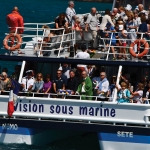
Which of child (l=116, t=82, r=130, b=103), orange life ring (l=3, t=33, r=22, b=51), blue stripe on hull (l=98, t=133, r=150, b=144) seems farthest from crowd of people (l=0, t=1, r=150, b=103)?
blue stripe on hull (l=98, t=133, r=150, b=144)

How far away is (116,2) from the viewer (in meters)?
27.0

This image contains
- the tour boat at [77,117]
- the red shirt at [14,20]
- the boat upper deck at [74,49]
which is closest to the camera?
the tour boat at [77,117]

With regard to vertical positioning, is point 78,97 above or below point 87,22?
below

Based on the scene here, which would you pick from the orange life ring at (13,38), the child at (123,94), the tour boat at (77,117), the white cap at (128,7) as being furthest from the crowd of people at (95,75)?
the white cap at (128,7)

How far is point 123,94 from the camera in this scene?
816 inches

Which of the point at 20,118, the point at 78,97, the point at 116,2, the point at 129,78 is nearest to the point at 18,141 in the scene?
the point at 20,118

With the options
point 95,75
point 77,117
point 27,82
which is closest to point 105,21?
point 95,75

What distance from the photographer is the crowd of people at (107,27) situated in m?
21.8

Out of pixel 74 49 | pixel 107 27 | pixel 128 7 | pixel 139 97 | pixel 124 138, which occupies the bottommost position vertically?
pixel 124 138

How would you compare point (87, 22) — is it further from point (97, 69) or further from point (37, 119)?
point (37, 119)

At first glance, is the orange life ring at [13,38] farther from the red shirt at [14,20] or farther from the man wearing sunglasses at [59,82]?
the man wearing sunglasses at [59,82]

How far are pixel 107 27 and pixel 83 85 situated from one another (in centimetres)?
240

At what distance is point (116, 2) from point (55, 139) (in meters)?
6.32

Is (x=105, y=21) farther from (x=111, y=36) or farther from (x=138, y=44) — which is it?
(x=138, y=44)
